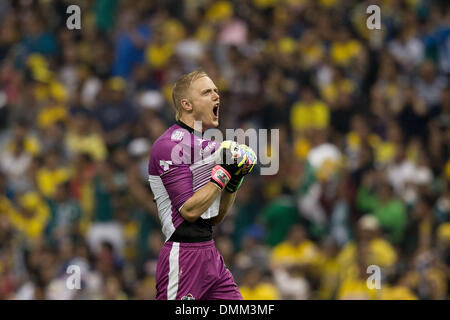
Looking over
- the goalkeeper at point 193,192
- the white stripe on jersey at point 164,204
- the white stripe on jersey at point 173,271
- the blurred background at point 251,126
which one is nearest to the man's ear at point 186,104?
the goalkeeper at point 193,192

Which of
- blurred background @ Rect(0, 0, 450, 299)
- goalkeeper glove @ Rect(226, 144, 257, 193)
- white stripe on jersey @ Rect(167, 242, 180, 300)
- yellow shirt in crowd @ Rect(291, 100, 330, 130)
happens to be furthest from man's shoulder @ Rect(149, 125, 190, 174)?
yellow shirt in crowd @ Rect(291, 100, 330, 130)

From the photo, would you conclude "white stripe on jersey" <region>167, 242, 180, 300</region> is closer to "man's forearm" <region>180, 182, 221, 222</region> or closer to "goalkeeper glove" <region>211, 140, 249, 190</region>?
"man's forearm" <region>180, 182, 221, 222</region>

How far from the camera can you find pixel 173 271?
23.3 feet

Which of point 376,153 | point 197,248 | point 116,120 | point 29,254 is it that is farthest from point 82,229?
point 197,248

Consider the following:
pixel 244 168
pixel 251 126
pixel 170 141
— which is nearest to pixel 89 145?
pixel 251 126

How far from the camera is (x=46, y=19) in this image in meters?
18.2

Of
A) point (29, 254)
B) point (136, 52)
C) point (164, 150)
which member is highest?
point (136, 52)

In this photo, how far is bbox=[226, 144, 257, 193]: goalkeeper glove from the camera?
6.97 metres

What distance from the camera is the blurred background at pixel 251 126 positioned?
1266 cm

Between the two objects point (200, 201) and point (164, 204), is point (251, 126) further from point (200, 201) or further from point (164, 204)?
point (200, 201)

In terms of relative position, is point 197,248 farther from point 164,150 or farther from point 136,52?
point 136,52

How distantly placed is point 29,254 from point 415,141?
5.81m
